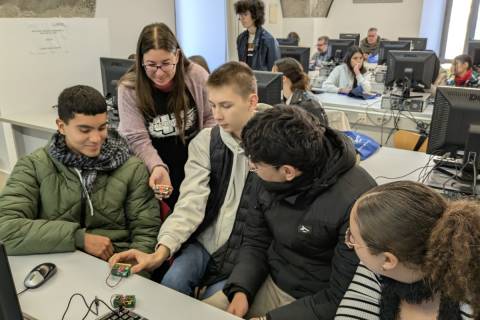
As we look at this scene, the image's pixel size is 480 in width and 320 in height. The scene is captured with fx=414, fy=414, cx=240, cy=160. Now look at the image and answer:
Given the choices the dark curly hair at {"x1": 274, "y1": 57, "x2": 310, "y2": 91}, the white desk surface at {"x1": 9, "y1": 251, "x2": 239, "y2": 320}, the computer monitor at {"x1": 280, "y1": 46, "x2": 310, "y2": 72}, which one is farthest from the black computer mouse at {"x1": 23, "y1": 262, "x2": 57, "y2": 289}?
the computer monitor at {"x1": 280, "y1": 46, "x2": 310, "y2": 72}

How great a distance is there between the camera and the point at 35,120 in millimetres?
3367

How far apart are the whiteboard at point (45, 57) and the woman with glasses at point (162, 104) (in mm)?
2066

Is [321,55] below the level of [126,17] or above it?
→ below

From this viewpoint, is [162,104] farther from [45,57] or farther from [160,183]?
[45,57]

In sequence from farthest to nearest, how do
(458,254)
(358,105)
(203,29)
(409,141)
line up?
(203,29), (358,105), (409,141), (458,254)

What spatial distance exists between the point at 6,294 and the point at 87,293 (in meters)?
0.34

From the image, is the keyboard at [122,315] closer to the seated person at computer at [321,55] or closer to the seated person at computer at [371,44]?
the seated person at computer at [321,55]

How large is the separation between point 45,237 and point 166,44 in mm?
915

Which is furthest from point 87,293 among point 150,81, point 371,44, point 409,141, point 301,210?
point 371,44

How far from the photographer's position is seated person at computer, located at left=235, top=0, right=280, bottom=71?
153 inches

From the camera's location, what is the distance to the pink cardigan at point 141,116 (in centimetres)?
182

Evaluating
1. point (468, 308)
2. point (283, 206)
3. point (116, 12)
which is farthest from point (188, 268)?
point (116, 12)

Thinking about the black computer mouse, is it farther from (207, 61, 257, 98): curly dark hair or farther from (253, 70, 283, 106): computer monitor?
(253, 70, 283, 106): computer monitor

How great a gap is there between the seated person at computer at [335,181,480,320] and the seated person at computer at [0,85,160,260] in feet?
2.81
